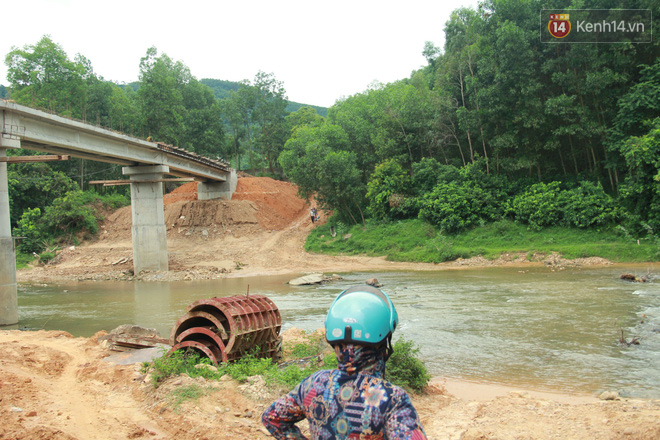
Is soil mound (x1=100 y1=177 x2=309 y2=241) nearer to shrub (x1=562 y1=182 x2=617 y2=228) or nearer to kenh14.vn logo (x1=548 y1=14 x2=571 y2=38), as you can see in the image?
shrub (x1=562 y1=182 x2=617 y2=228)

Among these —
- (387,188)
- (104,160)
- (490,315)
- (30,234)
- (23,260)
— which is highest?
(104,160)

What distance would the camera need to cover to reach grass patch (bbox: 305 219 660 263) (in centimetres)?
2841

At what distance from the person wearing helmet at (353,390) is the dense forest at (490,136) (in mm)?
27635

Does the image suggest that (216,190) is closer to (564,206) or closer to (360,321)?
(564,206)

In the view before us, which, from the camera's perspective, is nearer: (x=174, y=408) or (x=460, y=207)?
(x=174, y=408)

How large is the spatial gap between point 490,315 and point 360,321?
14377mm

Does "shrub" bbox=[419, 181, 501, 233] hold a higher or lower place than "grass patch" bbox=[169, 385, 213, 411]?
higher

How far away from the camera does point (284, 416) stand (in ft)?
8.90

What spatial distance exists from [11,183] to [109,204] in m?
9.20

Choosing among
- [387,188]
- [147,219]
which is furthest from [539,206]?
[147,219]

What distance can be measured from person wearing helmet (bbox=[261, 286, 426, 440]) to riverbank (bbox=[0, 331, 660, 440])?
13.2 feet

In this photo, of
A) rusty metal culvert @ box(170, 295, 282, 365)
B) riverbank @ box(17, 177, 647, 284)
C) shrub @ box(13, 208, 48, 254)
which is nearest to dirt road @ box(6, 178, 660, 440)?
rusty metal culvert @ box(170, 295, 282, 365)

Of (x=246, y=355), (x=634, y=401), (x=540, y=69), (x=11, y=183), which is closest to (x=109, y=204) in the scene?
(x=11, y=183)

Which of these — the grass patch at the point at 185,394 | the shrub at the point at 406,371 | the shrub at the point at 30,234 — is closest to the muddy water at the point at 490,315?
the shrub at the point at 406,371
